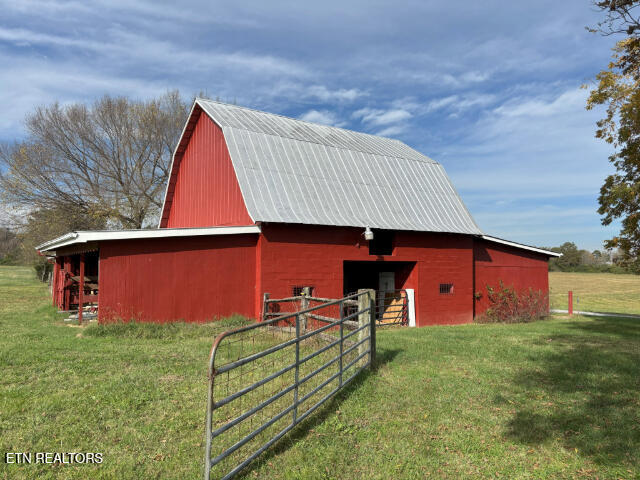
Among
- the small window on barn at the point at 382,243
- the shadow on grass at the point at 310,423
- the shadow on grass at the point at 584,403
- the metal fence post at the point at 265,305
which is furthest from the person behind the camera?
the small window on barn at the point at 382,243

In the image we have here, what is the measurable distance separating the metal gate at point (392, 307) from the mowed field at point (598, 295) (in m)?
15.2

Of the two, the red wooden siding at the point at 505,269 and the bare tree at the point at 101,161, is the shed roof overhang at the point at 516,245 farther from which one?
the bare tree at the point at 101,161

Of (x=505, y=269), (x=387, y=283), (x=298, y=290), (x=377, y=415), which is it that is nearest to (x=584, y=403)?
(x=377, y=415)

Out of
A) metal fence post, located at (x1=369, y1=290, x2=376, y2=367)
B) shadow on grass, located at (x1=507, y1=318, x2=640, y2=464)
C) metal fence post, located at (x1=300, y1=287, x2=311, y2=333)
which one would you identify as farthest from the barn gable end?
shadow on grass, located at (x1=507, y1=318, x2=640, y2=464)

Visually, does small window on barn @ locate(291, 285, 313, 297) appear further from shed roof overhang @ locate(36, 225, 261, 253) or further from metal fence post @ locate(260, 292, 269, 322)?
shed roof overhang @ locate(36, 225, 261, 253)

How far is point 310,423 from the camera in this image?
4.62 meters

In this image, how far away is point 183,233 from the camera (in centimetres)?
1048

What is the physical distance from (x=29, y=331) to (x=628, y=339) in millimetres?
14125

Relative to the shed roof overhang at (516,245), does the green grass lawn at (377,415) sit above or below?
below

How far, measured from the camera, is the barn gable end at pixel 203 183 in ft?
43.6

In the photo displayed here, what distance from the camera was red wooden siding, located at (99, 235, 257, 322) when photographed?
10.1 m

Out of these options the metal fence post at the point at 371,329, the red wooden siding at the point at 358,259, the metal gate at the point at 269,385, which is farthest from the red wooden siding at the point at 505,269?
the metal fence post at the point at 371,329

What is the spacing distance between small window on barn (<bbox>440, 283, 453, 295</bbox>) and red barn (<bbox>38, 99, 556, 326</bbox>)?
82 millimetres

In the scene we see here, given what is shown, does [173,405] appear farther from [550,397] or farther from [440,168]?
[440,168]
